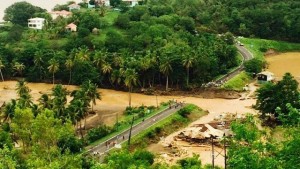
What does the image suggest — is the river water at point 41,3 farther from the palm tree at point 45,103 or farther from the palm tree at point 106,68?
the palm tree at point 45,103

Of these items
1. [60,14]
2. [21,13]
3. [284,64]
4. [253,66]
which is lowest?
[253,66]

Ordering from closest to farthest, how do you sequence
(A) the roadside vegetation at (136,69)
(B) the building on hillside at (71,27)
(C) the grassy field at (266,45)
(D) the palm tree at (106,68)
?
(A) the roadside vegetation at (136,69)
(D) the palm tree at (106,68)
(B) the building on hillside at (71,27)
(C) the grassy field at (266,45)

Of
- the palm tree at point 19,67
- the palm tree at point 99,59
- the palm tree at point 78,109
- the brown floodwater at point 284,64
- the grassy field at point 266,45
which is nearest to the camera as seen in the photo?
the palm tree at point 78,109

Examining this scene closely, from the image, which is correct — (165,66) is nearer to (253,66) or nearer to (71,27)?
(253,66)

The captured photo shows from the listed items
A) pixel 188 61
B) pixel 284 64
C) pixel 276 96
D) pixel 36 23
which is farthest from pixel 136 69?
pixel 36 23

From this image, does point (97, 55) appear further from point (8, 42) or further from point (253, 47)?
point (253, 47)

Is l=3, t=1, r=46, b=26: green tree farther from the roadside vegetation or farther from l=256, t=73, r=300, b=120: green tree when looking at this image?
l=256, t=73, r=300, b=120: green tree

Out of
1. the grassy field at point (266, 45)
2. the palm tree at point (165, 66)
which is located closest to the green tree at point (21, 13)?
the grassy field at point (266, 45)

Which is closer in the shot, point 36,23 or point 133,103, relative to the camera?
point 133,103
